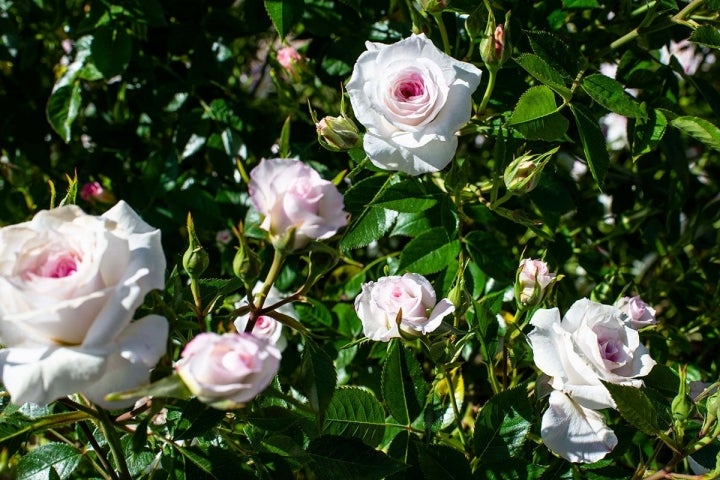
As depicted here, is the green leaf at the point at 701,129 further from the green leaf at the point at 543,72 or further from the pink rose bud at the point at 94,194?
the pink rose bud at the point at 94,194

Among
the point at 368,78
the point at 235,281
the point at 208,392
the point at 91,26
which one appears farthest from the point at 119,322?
the point at 91,26

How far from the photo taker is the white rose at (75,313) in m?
0.61

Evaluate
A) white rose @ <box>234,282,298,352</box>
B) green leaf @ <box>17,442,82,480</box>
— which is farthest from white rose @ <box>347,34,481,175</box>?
green leaf @ <box>17,442,82,480</box>

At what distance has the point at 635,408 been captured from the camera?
764 mm

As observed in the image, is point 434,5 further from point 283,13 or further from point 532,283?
point 532,283

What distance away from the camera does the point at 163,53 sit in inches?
66.6

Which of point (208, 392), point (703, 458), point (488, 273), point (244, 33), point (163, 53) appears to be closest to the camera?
point (208, 392)

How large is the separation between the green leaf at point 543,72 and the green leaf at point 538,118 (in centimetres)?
3

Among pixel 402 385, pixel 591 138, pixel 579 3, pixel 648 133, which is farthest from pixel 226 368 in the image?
pixel 579 3

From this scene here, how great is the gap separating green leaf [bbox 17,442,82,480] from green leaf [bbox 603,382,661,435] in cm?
65

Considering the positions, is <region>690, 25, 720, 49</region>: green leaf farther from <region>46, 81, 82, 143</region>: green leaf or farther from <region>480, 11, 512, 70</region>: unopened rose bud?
<region>46, 81, 82, 143</region>: green leaf

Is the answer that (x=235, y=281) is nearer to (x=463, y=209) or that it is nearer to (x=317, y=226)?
(x=317, y=226)

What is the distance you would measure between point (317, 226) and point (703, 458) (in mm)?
540

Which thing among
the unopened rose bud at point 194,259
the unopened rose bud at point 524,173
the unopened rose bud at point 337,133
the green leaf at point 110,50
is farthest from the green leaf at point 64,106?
the unopened rose bud at point 524,173
